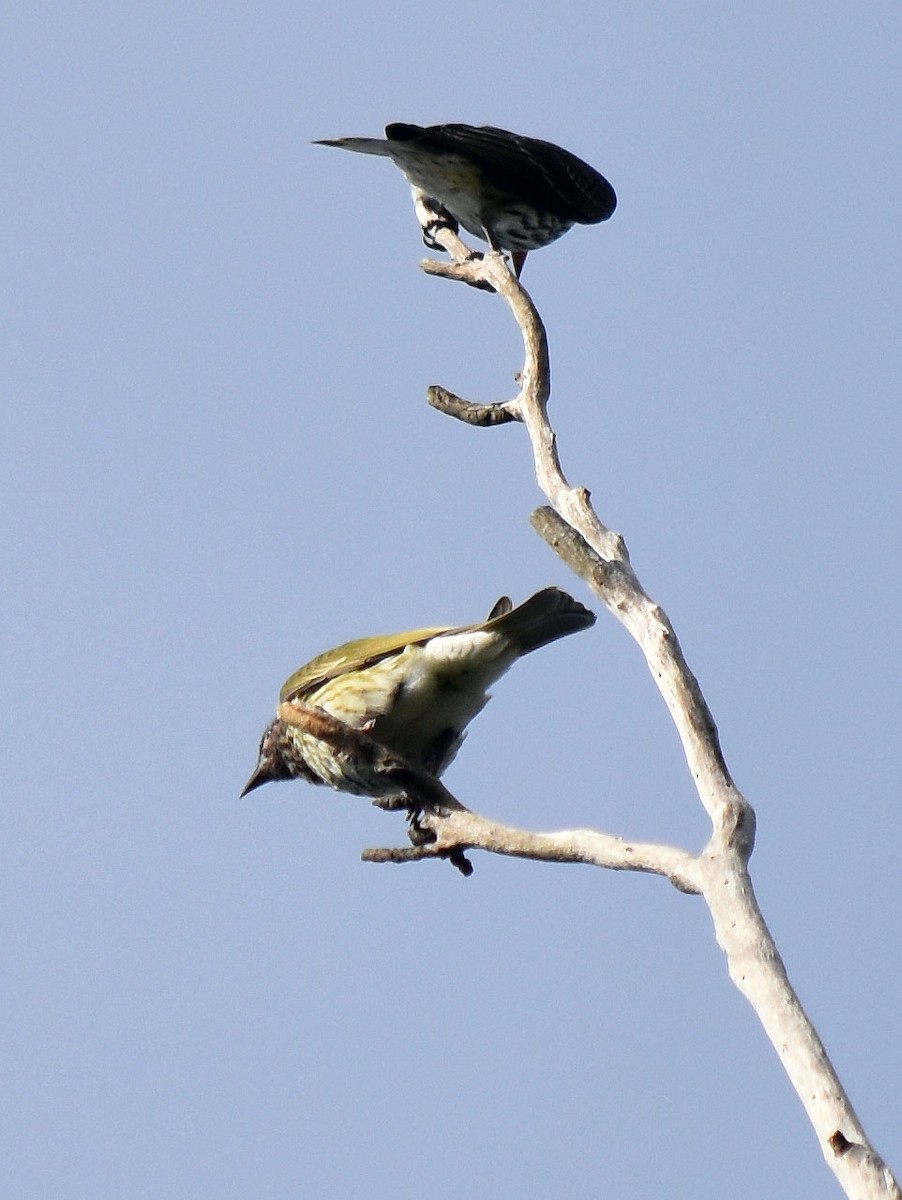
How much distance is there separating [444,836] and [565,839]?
16.8 inches

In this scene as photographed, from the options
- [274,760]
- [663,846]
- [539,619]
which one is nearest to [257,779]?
[274,760]

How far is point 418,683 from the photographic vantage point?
6.04 meters

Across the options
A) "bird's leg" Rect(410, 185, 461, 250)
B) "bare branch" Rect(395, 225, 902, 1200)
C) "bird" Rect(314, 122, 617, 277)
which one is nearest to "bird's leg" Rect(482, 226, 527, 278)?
"bird" Rect(314, 122, 617, 277)

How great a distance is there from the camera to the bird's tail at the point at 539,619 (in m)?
5.53

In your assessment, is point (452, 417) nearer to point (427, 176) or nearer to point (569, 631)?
point (569, 631)

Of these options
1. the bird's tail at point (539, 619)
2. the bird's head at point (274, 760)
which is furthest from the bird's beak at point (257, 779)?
the bird's tail at point (539, 619)

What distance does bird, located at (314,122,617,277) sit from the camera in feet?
23.7

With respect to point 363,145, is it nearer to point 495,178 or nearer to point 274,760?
point 495,178

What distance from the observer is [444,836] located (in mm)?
4379

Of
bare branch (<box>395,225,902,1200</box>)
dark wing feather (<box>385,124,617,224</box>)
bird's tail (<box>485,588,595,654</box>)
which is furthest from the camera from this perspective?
dark wing feather (<box>385,124,617,224</box>)

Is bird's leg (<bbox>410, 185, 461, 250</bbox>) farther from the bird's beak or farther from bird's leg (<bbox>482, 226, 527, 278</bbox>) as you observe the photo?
the bird's beak

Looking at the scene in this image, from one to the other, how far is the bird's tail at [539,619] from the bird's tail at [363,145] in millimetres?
2306

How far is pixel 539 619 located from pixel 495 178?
2.64m

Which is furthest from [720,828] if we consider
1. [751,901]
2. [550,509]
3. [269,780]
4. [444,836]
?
[269,780]
